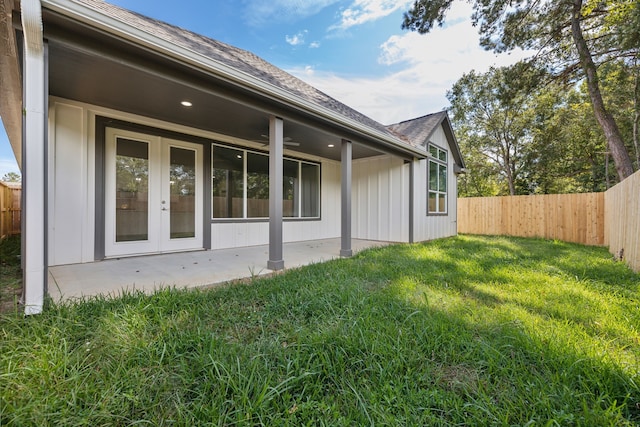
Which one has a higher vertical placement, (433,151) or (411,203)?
(433,151)

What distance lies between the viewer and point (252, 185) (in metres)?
6.03

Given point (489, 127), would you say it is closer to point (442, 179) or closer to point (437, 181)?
point (442, 179)

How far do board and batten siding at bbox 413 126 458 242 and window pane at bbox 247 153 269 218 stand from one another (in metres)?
4.04

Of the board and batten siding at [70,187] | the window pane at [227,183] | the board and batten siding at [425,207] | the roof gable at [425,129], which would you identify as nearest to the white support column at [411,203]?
the board and batten siding at [425,207]

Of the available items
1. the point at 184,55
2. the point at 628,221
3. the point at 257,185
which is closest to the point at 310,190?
the point at 257,185

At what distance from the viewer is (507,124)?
597 inches

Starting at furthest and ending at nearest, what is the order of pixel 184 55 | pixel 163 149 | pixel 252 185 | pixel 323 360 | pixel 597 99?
pixel 597 99
pixel 252 185
pixel 163 149
pixel 184 55
pixel 323 360

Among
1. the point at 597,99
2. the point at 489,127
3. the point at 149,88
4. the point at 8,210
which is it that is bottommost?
the point at 8,210

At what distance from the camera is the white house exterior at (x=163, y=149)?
84.5 inches

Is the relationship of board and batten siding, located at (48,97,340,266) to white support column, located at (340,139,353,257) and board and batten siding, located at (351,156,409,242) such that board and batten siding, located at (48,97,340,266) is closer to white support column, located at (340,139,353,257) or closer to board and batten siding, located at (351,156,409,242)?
white support column, located at (340,139,353,257)

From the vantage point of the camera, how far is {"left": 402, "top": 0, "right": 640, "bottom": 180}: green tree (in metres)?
6.93

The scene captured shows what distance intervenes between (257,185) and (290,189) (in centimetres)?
103

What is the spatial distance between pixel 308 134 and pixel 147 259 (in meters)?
3.62

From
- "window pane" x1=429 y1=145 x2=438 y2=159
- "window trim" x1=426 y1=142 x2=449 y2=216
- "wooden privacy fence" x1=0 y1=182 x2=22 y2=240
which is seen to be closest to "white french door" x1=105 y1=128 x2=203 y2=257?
"wooden privacy fence" x1=0 y1=182 x2=22 y2=240
